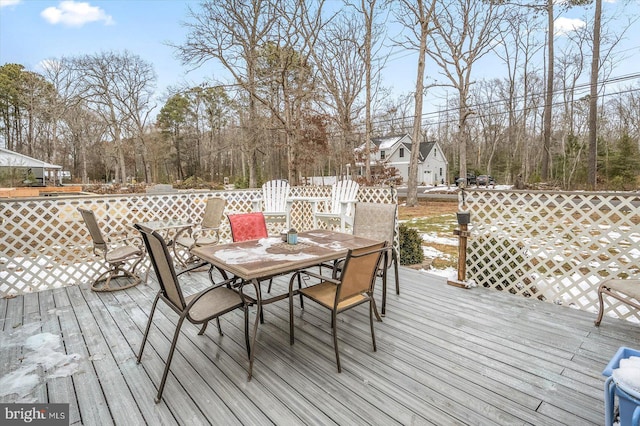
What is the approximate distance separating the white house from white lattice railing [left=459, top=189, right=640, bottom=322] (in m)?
23.4

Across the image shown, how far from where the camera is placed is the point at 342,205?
5.03m

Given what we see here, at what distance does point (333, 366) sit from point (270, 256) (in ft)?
2.87

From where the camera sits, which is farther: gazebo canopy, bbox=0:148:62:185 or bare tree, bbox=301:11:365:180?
gazebo canopy, bbox=0:148:62:185

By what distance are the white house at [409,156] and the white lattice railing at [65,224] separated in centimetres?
2252

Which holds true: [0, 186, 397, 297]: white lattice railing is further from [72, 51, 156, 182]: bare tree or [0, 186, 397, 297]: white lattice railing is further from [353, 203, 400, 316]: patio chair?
[72, 51, 156, 182]: bare tree

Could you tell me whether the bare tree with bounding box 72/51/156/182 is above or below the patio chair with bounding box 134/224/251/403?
above

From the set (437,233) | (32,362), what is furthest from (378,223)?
(437,233)

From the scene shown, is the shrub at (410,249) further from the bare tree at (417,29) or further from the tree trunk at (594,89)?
the tree trunk at (594,89)

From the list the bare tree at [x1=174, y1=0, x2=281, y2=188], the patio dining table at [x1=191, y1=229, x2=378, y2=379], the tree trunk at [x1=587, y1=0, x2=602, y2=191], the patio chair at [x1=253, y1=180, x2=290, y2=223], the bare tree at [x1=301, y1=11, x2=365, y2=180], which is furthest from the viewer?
the tree trunk at [x1=587, y1=0, x2=602, y2=191]

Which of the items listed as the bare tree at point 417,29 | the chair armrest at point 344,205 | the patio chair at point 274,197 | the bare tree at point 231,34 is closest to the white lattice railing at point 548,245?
the chair armrest at point 344,205

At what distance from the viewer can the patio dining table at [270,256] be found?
2.05 metres

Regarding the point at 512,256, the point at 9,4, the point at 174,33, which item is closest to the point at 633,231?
the point at 512,256

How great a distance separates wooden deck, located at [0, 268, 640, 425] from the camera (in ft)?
5.44

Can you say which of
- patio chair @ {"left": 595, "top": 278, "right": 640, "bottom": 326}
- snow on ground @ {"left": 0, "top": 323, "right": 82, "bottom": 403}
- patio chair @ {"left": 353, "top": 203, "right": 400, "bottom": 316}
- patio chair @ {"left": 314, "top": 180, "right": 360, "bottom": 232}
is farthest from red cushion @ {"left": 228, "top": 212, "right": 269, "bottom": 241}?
patio chair @ {"left": 595, "top": 278, "right": 640, "bottom": 326}
